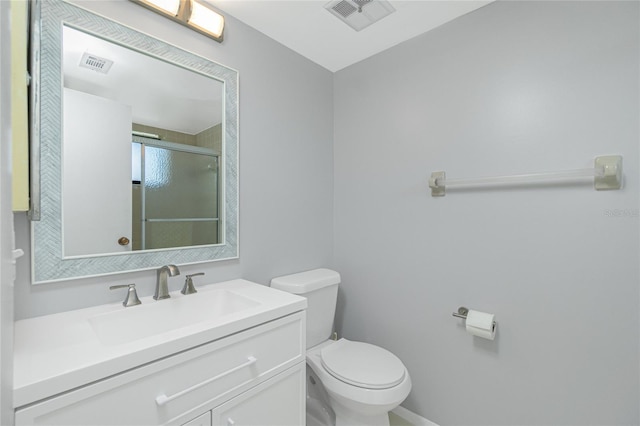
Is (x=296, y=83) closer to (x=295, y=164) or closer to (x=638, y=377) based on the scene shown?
(x=295, y=164)

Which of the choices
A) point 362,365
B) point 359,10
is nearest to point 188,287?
point 362,365

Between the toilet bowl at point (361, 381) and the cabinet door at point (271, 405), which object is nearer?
the cabinet door at point (271, 405)

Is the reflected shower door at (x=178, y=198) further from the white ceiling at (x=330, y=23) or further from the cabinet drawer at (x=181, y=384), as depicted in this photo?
the white ceiling at (x=330, y=23)

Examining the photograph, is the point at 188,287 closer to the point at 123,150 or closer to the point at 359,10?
the point at 123,150

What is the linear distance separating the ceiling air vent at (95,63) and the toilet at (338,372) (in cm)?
123

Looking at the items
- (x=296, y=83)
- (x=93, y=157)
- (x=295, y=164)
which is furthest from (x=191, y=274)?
(x=296, y=83)

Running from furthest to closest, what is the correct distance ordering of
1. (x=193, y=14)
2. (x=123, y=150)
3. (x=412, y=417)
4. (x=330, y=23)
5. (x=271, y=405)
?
(x=412, y=417)
(x=330, y=23)
(x=193, y=14)
(x=123, y=150)
(x=271, y=405)

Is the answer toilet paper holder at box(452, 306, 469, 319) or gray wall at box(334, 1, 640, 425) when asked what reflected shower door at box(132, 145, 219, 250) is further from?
toilet paper holder at box(452, 306, 469, 319)

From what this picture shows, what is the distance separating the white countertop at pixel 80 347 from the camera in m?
0.64

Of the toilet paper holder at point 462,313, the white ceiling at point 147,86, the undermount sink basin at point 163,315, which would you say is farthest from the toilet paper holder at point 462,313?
the white ceiling at point 147,86

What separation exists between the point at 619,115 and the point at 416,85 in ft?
2.99

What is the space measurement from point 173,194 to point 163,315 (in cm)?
53

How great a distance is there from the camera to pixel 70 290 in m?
1.04

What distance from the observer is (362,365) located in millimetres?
1443
